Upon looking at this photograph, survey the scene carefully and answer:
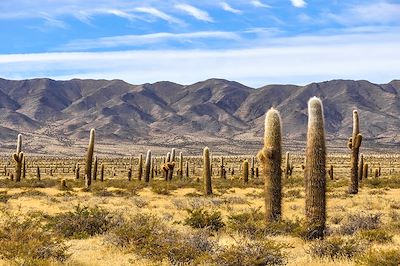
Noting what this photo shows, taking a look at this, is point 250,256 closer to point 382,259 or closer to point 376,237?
point 382,259

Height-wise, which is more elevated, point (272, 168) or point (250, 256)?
point (272, 168)

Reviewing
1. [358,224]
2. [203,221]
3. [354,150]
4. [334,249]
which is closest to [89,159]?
[354,150]

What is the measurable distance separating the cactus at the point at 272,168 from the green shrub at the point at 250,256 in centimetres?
375

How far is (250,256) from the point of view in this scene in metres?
9.55

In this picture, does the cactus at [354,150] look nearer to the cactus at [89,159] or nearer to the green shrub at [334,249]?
the cactus at [89,159]

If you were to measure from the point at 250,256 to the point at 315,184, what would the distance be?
375 centimetres

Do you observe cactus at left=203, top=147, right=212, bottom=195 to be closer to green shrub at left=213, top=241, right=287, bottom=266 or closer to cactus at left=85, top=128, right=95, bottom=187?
cactus at left=85, top=128, right=95, bottom=187

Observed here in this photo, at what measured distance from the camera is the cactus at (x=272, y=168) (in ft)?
44.5

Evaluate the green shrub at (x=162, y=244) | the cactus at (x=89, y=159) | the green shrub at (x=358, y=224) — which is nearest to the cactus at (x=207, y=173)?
the cactus at (x=89, y=159)

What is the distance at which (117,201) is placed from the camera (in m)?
25.0

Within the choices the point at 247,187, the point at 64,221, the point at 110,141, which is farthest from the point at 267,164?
the point at 110,141

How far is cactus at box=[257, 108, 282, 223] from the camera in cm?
1356

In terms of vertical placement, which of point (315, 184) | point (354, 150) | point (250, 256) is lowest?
point (250, 256)

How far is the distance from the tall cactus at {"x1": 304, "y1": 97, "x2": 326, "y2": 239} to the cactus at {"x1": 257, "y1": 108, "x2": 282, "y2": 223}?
85 cm
